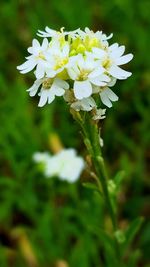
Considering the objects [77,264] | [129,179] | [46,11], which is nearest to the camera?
[77,264]

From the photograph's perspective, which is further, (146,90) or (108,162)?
(146,90)

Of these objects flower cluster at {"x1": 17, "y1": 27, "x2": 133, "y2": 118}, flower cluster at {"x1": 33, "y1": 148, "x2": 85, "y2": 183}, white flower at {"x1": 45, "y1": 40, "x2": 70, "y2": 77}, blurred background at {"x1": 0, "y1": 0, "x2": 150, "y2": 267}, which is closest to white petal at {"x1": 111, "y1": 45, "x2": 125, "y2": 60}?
flower cluster at {"x1": 17, "y1": 27, "x2": 133, "y2": 118}

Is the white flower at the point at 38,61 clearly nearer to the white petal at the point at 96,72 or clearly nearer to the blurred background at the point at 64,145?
the white petal at the point at 96,72

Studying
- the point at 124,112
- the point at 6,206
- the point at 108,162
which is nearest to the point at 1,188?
the point at 6,206

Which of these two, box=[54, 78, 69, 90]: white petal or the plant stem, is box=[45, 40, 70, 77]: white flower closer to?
box=[54, 78, 69, 90]: white petal

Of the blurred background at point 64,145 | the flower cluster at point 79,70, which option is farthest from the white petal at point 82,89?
the blurred background at point 64,145

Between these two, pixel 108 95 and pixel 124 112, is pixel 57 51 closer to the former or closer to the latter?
pixel 108 95

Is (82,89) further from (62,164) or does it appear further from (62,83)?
(62,164)
